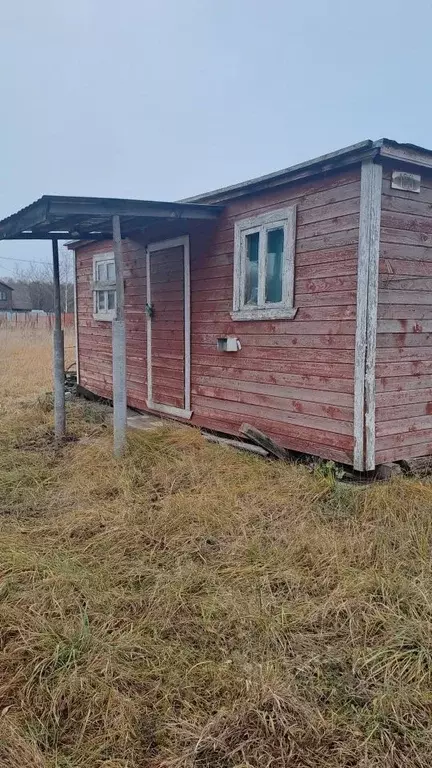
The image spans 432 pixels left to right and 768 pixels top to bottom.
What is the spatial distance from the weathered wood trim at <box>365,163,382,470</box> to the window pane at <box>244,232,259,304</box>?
1374 mm

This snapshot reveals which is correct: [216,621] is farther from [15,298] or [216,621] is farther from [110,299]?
[15,298]

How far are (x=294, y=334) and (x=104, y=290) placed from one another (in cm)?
432

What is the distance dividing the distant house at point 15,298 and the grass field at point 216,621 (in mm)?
50594

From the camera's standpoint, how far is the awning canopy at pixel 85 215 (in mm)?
4438

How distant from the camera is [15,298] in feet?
173

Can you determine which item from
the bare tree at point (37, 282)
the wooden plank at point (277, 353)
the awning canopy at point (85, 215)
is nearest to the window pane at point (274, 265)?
the wooden plank at point (277, 353)

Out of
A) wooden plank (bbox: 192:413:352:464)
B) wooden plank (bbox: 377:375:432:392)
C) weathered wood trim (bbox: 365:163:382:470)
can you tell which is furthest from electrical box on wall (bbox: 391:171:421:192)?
wooden plank (bbox: 192:413:352:464)

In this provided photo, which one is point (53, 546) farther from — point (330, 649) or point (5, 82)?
point (5, 82)

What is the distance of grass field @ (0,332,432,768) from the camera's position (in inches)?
70.7

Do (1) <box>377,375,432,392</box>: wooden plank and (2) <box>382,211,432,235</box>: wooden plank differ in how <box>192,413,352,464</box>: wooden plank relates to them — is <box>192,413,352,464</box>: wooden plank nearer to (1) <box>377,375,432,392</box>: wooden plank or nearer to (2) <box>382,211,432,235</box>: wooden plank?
(1) <box>377,375,432,392</box>: wooden plank

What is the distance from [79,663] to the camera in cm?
215

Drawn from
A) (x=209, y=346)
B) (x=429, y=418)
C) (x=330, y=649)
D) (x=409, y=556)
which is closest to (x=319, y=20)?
(x=209, y=346)

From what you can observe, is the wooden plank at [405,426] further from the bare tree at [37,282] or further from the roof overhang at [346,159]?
the bare tree at [37,282]

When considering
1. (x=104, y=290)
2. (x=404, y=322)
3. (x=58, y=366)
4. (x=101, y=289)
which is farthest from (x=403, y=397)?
(x=104, y=290)
